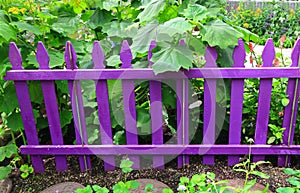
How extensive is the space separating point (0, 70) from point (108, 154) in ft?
3.17

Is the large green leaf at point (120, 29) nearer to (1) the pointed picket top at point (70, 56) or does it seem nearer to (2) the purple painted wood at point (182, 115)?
(1) the pointed picket top at point (70, 56)

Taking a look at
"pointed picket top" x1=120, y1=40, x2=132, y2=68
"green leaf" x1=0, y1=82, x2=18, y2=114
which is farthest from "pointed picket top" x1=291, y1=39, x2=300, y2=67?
"green leaf" x1=0, y1=82, x2=18, y2=114

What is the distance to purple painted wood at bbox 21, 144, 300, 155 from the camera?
2.55m

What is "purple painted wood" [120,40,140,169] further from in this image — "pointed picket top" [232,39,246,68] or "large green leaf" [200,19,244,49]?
"pointed picket top" [232,39,246,68]

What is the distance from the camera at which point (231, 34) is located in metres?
2.20

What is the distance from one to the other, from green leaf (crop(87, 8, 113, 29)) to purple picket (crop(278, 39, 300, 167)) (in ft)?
4.57

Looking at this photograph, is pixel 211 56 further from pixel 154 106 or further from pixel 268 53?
pixel 154 106

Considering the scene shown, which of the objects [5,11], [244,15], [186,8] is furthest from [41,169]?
[244,15]

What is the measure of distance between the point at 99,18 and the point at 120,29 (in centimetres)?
23

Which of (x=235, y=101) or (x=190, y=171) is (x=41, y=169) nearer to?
(x=190, y=171)

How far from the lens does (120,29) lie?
8.44ft

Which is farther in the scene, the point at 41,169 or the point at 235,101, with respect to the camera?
the point at 41,169

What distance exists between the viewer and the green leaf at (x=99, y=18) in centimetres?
265

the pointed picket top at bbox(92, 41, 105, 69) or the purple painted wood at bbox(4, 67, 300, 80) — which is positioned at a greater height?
the pointed picket top at bbox(92, 41, 105, 69)
